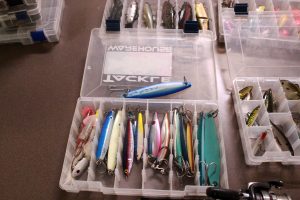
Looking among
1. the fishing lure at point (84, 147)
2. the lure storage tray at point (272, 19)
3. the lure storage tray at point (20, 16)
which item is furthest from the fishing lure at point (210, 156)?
the lure storage tray at point (20, 16)

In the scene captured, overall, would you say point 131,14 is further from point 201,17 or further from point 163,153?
point 163,153

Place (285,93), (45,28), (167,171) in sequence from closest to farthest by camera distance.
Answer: (167,171) → (285,93) → (45,28)

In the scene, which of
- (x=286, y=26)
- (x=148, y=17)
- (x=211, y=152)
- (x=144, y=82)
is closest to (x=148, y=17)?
(x=148, y=17)

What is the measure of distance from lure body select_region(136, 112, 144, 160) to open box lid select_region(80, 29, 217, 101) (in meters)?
0.15

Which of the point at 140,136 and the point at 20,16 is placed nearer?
the point at 140,136

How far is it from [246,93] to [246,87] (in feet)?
0.10

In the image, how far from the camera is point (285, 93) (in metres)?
1.11

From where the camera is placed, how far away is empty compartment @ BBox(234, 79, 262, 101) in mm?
1131

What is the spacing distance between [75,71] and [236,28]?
71cm

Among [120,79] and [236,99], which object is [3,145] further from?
[236,99]

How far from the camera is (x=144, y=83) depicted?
1227mm

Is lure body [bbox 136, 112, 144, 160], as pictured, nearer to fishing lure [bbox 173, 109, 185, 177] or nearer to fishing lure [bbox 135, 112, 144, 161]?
fishing lure [bbox 135, 112, 144, 161]

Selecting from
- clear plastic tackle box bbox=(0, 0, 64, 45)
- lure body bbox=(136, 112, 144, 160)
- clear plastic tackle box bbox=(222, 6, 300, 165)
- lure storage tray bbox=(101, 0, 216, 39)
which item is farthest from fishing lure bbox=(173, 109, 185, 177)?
clear plastic tackle box bbox=(0, 0, 64, 45)

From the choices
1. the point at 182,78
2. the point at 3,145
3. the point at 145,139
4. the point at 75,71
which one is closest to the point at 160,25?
the point at 182,78
